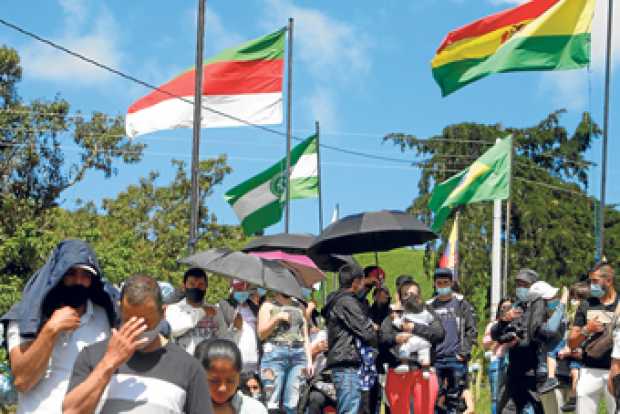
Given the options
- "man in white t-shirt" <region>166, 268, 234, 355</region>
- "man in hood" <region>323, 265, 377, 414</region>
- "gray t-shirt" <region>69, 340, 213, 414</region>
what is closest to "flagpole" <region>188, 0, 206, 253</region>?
"man in hood" <region>323, 265, 377, 414</region>

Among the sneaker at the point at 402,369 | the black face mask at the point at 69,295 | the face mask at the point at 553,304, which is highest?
the black face mask at the point at 69,295

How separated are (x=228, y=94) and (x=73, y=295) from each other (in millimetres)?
10631

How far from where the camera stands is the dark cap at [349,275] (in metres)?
9.27

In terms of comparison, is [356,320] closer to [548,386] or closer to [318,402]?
[318,402]

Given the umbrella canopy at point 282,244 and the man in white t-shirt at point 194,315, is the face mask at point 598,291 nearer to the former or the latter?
the man in white t-shirt at point 194,315

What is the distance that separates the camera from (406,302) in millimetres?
9656

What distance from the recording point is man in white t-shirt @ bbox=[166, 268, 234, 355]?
7.79 meters

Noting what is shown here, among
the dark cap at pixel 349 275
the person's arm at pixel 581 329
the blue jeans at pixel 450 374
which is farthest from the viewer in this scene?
the blue jeans at pixel 450 374

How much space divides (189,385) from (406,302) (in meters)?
5.75

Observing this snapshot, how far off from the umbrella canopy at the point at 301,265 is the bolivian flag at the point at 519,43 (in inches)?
118

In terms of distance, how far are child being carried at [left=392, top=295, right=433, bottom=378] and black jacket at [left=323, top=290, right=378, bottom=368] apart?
1.57 feet

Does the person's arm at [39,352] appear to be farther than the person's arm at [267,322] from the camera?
No

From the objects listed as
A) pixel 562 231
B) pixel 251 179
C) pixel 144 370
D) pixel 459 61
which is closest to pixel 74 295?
pixel 144 370

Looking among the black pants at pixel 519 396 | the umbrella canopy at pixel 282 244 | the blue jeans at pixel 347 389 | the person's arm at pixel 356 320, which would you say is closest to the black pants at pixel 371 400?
the blue jeans at pixel 347 389
